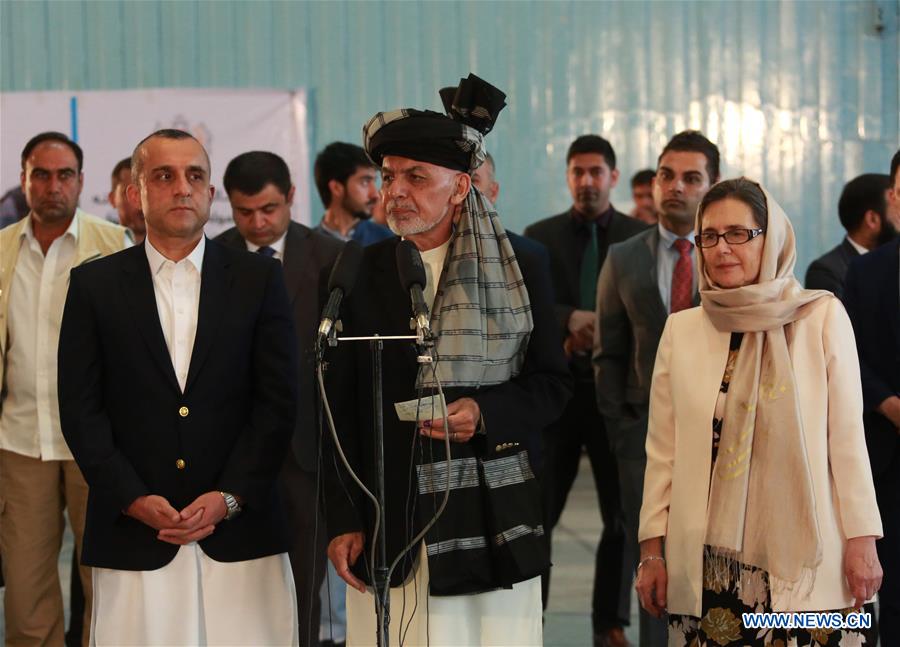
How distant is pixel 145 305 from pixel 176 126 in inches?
209

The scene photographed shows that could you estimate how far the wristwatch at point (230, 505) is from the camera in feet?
10.3

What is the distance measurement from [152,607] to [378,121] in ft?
4.67

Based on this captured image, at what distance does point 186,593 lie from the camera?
123 inches

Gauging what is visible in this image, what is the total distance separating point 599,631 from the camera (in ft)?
16.7

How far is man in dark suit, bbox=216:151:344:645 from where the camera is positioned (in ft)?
14.2

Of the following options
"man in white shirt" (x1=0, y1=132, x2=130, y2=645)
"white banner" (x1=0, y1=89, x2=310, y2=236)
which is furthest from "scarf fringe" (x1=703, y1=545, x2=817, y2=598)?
"white banner" (x1=0, y1=89, x2=310, y2=236)

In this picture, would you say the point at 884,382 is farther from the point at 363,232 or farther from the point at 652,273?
the point at 363,232

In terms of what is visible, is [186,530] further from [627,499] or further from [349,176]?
[349,176]

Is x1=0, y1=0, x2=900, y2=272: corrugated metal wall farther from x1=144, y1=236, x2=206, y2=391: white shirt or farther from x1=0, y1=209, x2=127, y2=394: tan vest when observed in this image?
x1=144, y1=236, x2=206, y2=391: white shirt

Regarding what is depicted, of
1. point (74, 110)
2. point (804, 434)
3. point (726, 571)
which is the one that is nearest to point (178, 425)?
point (726, 571)

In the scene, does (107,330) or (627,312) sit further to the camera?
(627,312)

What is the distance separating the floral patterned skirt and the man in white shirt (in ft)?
7.90

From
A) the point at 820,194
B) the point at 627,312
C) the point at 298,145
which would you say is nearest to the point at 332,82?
the point at 298,145

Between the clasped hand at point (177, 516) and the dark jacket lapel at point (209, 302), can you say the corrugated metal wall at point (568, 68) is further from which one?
the clasped hand at point (177, 516)
